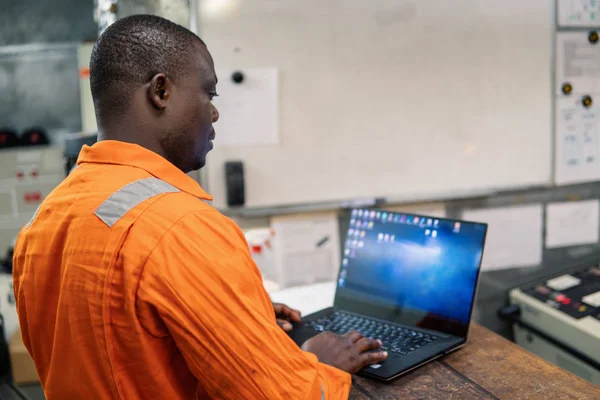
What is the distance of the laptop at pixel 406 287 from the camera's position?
1027mm

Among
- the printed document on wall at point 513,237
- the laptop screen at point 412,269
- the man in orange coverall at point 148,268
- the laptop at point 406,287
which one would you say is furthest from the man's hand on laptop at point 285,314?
the printed document on wall at point 513,237

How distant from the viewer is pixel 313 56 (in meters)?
1.67

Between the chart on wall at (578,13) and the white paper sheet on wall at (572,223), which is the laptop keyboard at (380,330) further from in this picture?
the chart on wall at (578,13)

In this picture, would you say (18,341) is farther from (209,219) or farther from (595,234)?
(595,234)

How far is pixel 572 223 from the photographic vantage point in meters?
2.04

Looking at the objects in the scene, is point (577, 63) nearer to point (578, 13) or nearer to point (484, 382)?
point (578, 13)

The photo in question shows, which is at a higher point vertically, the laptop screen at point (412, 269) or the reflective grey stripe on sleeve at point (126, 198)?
the reflective grey stripe on sleeve at point (126, 198)

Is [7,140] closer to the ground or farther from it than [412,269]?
farther from it

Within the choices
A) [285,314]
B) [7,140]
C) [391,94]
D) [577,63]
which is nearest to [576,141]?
[577,63]

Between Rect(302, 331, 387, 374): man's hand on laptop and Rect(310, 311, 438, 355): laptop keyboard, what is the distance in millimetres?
88

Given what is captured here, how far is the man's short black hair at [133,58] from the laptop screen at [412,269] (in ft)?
2.01

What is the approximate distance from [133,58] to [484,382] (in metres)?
0.75

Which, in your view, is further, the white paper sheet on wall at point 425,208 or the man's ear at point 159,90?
the white paper sheet on wall at point 425,208

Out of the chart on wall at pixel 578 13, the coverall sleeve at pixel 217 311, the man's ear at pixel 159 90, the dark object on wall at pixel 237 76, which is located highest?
the chart on wall at pixel 578 13
